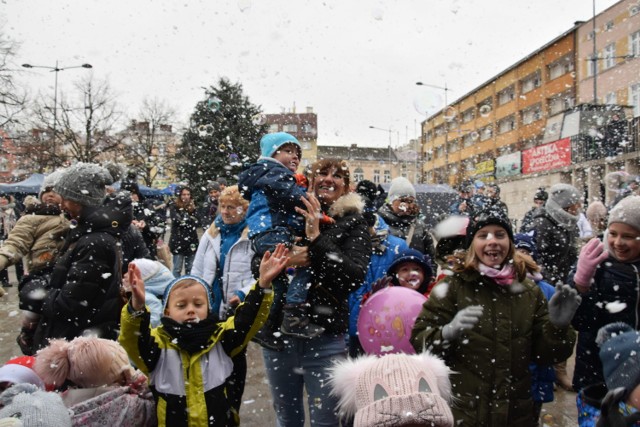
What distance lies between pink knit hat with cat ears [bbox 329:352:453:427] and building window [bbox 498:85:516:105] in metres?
47.3

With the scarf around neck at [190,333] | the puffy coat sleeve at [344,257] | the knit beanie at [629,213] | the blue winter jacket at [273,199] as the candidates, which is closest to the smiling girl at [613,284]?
the knit beanie at [629,213]

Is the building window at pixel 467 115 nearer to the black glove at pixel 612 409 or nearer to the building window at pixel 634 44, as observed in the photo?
the building window at pixel 634 44

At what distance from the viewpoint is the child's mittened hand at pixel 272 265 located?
7.55ft

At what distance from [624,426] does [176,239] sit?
7.61 m

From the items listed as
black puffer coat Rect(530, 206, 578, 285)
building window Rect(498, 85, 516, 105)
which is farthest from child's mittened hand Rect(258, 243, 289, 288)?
building window Rect(498, 85, 516, 105)

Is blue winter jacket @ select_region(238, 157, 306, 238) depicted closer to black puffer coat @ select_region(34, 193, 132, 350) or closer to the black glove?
black puffer coat @ select_region(34, 193, 132, 350)

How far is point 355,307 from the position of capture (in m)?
3.16

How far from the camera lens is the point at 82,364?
2328 millimetres

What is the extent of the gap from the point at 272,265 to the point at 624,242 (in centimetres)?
184

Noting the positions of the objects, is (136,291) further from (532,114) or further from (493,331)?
(532,114)

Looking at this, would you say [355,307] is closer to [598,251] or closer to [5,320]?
[598,251]

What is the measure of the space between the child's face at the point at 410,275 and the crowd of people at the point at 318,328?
15 mm

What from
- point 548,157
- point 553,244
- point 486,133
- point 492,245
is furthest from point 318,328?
point 486,133

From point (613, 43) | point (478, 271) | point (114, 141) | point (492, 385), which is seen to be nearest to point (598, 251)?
point (478, 271)
